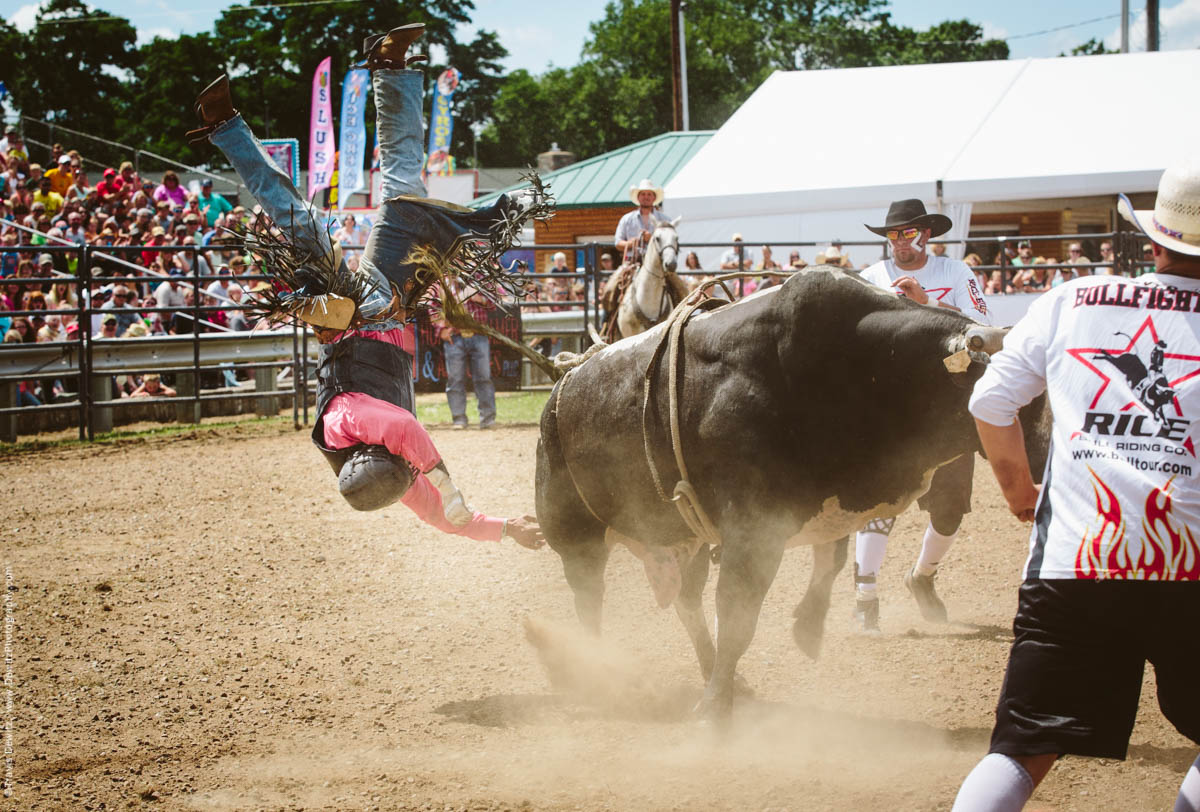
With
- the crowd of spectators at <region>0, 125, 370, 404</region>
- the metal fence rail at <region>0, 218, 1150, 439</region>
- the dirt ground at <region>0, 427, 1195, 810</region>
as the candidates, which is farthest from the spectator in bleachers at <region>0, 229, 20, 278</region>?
the dirt ground at <region>0, 427, 1195, 810</region>

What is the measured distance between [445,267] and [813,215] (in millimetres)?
Answer: 12680

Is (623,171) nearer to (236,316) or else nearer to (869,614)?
(236,316)

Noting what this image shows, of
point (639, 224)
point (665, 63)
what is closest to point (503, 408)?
point (639, 224)

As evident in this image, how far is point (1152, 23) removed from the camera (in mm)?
26672

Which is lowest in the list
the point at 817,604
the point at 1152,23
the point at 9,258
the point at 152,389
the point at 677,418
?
the point at 817,604

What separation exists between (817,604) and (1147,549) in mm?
2337

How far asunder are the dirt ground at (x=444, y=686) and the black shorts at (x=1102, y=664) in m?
1.16

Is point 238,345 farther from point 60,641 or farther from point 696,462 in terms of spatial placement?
point 696,462

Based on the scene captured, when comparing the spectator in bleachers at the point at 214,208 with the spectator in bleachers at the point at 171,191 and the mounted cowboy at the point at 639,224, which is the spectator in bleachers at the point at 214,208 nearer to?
the spectator in bleachers at the point at 171,191

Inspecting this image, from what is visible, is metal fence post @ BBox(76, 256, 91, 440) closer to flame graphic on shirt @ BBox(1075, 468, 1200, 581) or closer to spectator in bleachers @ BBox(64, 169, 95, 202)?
spectator in bleachers @ BBox(64, 169, 95, 202)

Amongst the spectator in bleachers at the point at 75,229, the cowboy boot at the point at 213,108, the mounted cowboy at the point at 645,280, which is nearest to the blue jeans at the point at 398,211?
the cowboy boot at the point at 213,108

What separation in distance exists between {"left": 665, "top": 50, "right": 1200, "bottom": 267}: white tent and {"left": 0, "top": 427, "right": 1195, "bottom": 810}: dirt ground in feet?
29.3

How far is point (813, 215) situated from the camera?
16.8 m

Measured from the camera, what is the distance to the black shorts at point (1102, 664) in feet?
7.62
